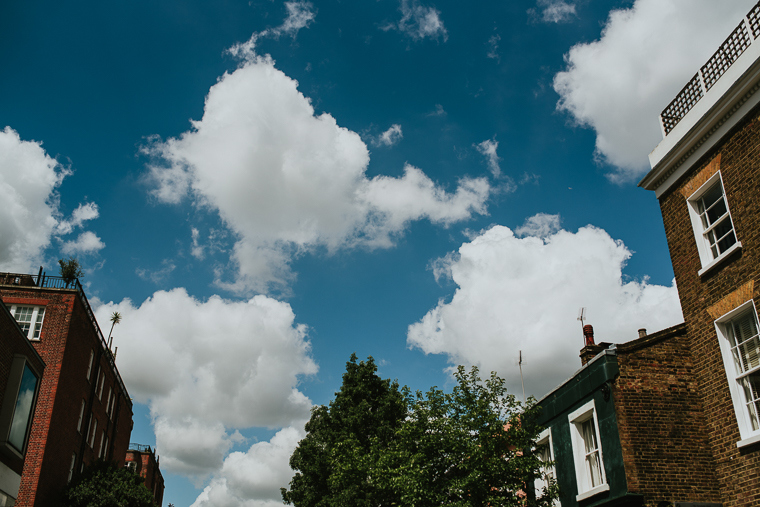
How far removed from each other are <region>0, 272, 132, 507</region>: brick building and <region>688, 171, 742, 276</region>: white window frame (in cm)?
2546

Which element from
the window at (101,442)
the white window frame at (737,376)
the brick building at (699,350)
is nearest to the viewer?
the white window frame at (737,376)

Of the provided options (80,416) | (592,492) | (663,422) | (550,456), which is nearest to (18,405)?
(550,456)

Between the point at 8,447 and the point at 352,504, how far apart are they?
50.5 feet

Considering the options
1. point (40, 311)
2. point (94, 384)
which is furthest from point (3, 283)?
point (94, 384)

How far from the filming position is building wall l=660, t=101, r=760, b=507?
10.4 metres

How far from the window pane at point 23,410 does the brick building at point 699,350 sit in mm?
15499

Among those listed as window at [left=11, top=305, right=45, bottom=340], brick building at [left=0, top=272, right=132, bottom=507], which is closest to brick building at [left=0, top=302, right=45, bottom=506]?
brick building at [left=0, top=272, right=132, bottom=507]

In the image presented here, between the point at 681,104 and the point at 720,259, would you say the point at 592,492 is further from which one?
the point at 681,104

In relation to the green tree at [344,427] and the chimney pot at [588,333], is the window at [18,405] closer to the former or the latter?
the green tree at [344,427]

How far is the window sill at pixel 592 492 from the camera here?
40.9 feet

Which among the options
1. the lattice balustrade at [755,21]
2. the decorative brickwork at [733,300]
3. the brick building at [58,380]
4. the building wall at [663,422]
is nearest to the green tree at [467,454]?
the building wall at [663,422]

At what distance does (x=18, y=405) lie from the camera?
1495 cm

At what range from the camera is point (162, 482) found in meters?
75.7

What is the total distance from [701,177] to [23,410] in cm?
1924
